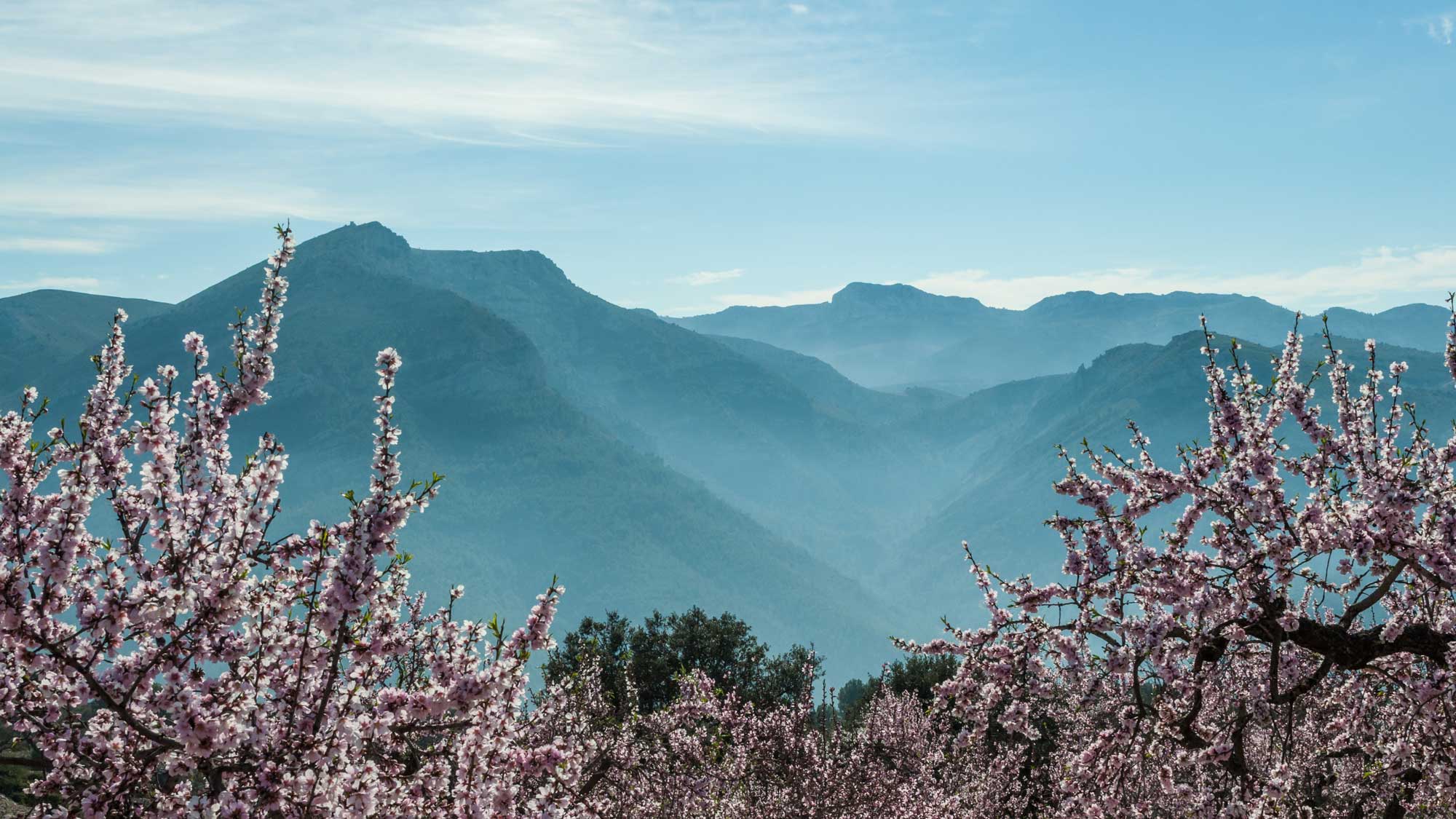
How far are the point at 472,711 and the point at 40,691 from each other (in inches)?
109

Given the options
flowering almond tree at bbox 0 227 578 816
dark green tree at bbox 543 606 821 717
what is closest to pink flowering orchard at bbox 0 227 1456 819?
flowering almond tree at bbox 0 227 578 816

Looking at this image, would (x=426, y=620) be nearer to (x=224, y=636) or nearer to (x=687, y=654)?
(x=224, y=636)

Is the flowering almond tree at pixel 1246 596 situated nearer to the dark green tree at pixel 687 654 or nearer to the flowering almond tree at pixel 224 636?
the flowering almond tree at pixel 224 636

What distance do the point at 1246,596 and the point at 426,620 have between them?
284 inches

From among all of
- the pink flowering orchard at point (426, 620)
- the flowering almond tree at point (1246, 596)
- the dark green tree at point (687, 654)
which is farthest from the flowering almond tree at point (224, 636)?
the dark green tree at point (687, 654)

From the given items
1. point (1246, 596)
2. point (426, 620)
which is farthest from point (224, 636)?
point (1246, 596)

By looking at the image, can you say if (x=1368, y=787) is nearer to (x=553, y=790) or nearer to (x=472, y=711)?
A: (x=553, y=790)

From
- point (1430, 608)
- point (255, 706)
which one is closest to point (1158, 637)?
point (1430, 608)

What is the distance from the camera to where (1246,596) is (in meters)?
7.25

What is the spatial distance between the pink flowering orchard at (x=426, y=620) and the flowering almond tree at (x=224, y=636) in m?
0.02

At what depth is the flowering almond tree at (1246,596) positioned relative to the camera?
23.9 feet

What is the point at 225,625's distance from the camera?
6.18 m

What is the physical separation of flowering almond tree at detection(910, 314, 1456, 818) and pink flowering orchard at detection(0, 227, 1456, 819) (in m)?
0.03

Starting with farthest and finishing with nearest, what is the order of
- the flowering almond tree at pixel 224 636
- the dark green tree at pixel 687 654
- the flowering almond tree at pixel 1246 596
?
the dark green tree at pixel 687 654, the flowering almond tree at pixel 1246 596, the flowering almond tree at pixel 224 636
